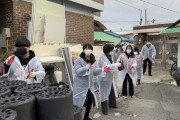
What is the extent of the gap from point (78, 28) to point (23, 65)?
18.3ft

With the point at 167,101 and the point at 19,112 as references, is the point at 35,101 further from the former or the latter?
the point at 167,101

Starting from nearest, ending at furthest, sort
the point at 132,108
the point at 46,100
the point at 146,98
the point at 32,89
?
the point at 46,100 < the point at 32,89 < the point at 132,108 < the point at 146,98

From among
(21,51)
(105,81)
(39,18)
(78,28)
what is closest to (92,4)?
(78,28)

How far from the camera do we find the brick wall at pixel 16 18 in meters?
5.39

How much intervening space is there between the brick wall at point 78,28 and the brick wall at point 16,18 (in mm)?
2249

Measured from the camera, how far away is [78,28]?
8.31m

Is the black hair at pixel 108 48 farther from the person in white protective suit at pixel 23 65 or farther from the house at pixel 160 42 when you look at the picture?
the house at pixel 160 42

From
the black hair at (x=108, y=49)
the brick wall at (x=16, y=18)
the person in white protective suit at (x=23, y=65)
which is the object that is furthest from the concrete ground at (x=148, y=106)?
the brick wall at (x=16, y=18)

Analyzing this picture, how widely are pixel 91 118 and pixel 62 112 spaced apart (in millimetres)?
2742

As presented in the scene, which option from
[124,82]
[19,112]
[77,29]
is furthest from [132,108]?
[77,29]

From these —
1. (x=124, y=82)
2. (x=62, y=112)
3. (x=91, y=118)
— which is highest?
(x=62, y=112)

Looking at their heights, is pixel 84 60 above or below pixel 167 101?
above

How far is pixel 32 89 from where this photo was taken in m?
1.85

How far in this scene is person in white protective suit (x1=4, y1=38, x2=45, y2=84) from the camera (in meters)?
2.84
